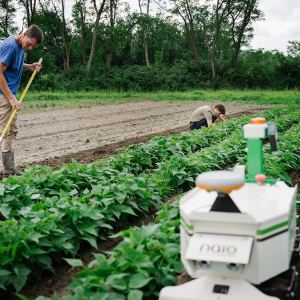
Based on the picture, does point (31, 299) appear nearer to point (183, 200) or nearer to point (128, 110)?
point (183, 200)

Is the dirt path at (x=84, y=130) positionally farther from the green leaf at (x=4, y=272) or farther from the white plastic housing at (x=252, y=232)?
the white plastic housing at (x=252, y=232)

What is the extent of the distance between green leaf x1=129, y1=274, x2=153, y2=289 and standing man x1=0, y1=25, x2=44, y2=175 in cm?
361

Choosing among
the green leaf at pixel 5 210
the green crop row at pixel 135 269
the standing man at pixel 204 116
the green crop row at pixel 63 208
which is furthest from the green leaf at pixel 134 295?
the standing man at pixel 204 116

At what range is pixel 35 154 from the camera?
273 inches

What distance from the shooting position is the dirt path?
6938 mm

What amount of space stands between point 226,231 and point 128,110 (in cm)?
1301

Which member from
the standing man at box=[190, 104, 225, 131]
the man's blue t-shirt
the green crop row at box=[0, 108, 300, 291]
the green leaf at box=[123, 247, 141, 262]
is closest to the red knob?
the green leaf at box=[123, 247, 141, 262]

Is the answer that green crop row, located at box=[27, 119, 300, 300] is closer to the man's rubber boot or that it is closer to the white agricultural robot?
the white agricultural robot

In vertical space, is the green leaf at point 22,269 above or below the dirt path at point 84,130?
below

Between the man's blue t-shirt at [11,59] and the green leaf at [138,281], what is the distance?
12.7ft

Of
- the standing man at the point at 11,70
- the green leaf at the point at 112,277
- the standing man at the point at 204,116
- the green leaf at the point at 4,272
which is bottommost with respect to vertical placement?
the green leaf at the point at 4,272

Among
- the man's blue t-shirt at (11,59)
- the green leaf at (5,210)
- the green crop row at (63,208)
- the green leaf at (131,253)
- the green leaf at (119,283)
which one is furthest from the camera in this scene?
the man's blue t-shirt at (11,59)

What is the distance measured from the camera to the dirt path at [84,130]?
22.8ft

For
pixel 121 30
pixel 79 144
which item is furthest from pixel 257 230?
pixel 121 30
